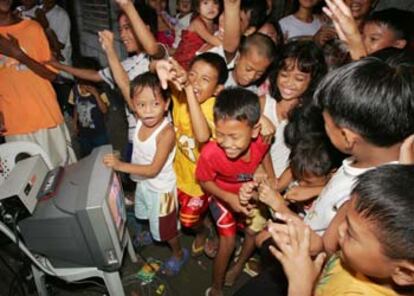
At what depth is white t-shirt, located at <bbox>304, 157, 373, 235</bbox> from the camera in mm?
1397

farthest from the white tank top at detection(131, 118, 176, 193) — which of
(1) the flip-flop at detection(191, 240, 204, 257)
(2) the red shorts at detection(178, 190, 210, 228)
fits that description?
(1) the flip-flop at detection(191, 240, 204, 257)

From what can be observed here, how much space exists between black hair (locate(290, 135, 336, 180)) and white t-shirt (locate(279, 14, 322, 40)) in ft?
5.44

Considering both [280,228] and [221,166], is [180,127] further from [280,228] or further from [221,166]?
[280,228]

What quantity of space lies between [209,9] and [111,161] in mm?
1651

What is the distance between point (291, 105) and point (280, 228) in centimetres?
117

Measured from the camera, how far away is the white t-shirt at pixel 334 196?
140 cm

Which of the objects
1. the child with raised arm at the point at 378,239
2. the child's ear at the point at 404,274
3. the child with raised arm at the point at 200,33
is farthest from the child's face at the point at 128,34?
the child's ear at the point at 404,274

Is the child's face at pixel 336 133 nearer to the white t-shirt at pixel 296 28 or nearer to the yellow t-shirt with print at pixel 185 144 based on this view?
the yellow t-shirt with print at pixel 185 144

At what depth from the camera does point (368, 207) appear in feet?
3.17

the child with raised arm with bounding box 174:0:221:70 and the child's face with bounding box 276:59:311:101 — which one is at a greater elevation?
the child with raised arm with bounding box 174:0:221:70

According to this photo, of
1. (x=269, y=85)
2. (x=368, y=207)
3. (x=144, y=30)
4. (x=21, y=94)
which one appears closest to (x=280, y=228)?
(x=368, y=207)

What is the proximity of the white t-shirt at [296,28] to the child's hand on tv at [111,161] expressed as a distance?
212cm

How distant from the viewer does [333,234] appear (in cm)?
141

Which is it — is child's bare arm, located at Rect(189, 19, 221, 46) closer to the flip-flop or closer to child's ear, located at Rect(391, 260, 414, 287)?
the flip-flop
